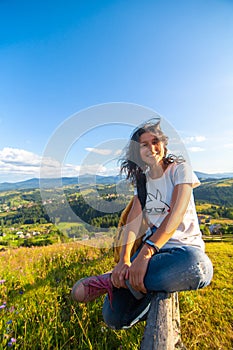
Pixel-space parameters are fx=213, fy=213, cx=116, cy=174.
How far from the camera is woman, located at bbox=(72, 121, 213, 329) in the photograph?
1.68 metres

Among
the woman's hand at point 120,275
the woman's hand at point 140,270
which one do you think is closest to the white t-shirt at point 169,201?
the woman's hand at point 140,270

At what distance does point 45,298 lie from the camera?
2.94 meters

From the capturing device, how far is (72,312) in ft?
8.89

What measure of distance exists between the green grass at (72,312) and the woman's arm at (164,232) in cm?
77

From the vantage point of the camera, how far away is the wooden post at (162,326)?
156 centimetres

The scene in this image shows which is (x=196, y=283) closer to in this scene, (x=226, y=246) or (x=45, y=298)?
(x=45, y=298)

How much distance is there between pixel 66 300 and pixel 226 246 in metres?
3.78

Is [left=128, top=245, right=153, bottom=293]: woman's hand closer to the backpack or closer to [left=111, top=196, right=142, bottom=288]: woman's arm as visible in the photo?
[left=111, top=196, right=142, bottom=288]: woman's arm

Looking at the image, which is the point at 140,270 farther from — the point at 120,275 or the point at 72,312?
the point at 72,312

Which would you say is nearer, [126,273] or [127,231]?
[126,273]

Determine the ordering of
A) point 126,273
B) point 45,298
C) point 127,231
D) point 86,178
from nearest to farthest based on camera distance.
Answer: point 126,273
point 127,231
point 45,298
point 86,178

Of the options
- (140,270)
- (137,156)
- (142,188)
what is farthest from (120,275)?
(137,156)

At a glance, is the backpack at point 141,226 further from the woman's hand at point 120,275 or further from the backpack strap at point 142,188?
the woman's hand at point 120,275

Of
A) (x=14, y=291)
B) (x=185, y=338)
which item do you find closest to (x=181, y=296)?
(x=185, y=338)
